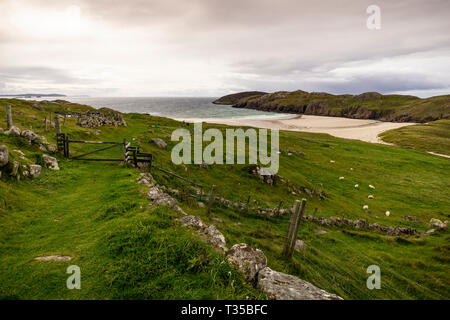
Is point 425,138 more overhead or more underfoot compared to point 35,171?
more overhead

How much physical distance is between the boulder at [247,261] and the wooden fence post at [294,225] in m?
3.55

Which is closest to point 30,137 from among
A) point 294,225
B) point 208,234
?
point 208,234

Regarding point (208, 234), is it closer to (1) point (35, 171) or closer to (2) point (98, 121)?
(1) point (35, 171)

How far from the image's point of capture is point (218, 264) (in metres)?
7.50

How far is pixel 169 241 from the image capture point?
834cm

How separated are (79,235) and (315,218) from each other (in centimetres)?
2002

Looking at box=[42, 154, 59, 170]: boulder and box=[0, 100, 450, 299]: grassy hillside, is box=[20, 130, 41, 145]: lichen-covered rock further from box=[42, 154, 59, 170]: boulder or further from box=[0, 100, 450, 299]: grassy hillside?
box=[42, 154, 59, 170]: boulder

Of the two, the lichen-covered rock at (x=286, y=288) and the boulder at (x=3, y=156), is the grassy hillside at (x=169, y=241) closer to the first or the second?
the lichen-covered rock at (x=286, y=288)

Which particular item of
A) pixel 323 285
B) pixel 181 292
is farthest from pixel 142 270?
pixel 323 285

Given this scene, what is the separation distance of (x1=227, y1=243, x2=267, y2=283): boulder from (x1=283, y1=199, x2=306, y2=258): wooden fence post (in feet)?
11.6

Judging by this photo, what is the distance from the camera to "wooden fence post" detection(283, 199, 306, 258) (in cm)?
1123

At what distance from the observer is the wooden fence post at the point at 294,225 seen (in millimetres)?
11234

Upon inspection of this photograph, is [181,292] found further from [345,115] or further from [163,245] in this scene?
[345,115]

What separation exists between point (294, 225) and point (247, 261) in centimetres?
454
